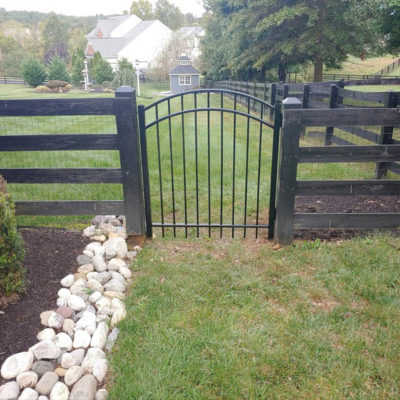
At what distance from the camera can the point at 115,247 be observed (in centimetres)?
385

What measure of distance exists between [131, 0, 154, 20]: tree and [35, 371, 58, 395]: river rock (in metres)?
104

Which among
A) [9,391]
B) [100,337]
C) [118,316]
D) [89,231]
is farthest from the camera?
[89,231]

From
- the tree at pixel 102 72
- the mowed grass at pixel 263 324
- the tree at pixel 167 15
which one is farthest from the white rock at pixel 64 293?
the tree at pixel 167 15

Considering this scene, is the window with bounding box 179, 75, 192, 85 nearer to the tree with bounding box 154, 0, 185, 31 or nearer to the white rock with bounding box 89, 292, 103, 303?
the white rock with bounding box 89, 292, 103, 303

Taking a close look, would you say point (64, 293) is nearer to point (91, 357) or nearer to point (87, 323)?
point (87, 323)

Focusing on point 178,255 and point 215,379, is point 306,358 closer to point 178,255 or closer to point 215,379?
point 215,379

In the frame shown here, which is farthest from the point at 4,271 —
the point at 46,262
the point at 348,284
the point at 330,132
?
the point at 330,132

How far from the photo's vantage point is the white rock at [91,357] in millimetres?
2463

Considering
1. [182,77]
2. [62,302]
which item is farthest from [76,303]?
[182,77]

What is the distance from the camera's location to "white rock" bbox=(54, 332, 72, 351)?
8.45 feet

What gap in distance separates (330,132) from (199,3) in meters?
30.6

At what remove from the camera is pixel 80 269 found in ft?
11.4

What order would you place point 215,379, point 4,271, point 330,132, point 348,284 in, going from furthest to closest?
point 330,132 → point 348,284 → point 4,271 → point 215,379

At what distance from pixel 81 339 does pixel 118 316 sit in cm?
38
